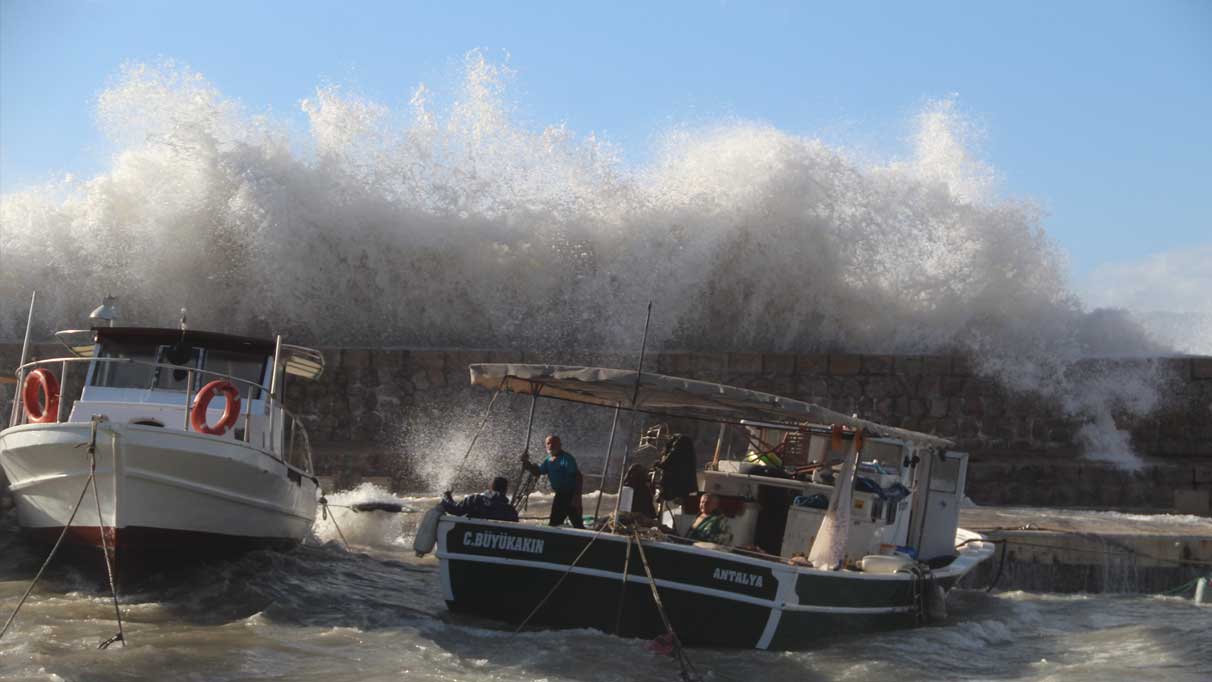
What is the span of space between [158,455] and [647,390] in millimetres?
3679

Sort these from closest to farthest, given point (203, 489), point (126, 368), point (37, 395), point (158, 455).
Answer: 1. point (158, 455)
2. point (203, 489)
3. point (37, 395)
4. point (126, 368)

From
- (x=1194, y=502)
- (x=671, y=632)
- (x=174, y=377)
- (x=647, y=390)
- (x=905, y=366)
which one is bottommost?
(x=671, y=632)

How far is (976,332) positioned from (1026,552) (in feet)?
27.2

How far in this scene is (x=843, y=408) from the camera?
1930 centimetres

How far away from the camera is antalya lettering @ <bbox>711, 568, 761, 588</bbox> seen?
29.3 feet

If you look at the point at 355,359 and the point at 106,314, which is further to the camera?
the point at 355,359

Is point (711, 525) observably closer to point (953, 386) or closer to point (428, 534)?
point (428, 534)

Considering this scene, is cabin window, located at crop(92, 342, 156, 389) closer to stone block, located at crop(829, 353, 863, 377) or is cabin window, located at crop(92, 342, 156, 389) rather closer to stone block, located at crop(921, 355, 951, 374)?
stone block, located at crop(829, 353, 863, 377)

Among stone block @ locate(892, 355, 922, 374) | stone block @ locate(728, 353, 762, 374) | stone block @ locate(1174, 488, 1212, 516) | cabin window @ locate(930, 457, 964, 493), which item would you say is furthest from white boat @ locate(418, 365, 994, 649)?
stone block @ locate(892, 355, 922, 374)

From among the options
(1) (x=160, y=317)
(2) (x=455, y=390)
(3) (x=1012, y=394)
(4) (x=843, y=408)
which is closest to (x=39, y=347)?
(1) (x=160, y=317)

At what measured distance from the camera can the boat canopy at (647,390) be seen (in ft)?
30.6

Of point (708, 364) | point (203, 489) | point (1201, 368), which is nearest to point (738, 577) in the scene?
point (203, 489)

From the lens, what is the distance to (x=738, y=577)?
8.95m

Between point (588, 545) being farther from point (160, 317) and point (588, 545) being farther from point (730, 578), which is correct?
point (160, 317)
